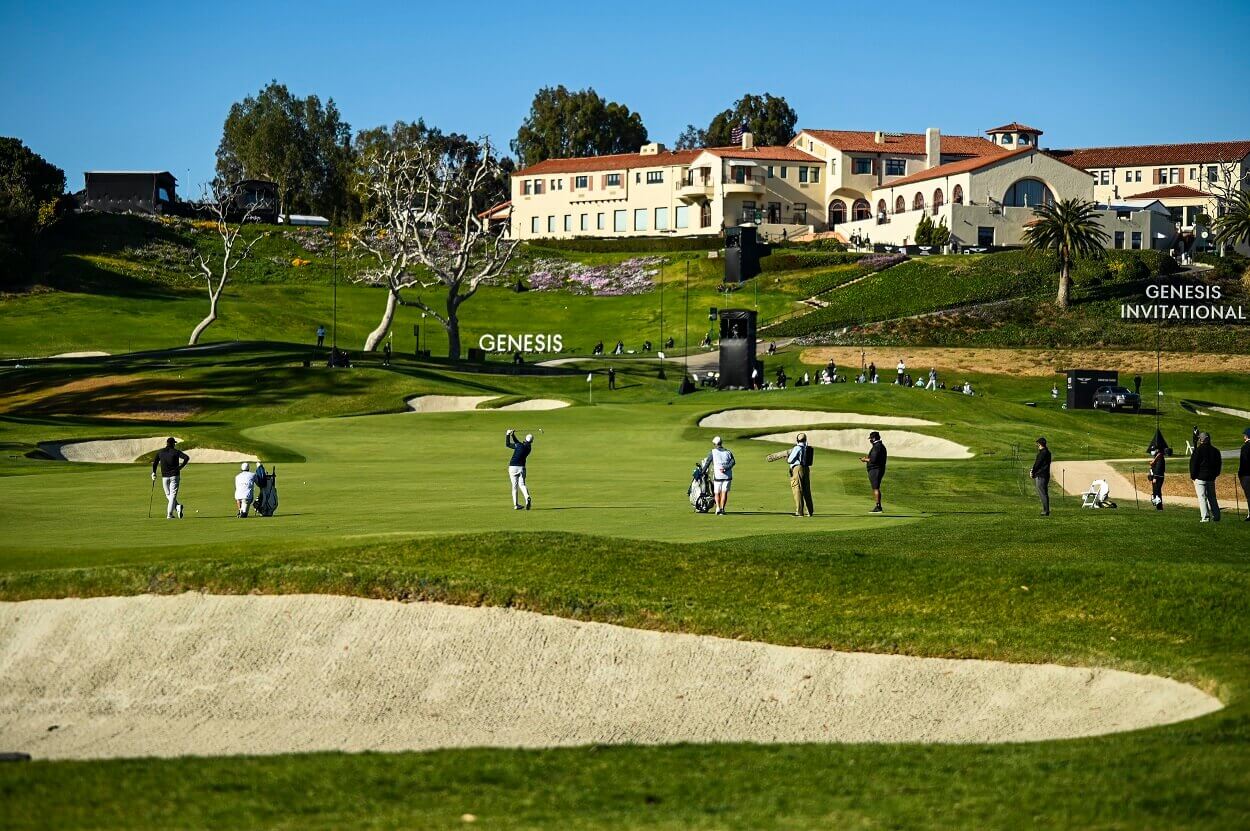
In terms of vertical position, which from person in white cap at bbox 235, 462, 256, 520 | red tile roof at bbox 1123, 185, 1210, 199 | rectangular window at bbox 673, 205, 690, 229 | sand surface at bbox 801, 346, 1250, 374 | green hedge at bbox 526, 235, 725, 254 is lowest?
person in white cap at bbox 235, 462, 256, 520

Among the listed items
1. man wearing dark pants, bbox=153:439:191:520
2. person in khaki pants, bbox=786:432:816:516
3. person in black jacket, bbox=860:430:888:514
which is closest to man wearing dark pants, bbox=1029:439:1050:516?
person in black jacket, bbox=860:430:888:514

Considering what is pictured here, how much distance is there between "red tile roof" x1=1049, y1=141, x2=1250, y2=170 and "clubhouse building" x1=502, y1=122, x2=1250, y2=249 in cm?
15

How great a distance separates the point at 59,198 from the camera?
429 ft

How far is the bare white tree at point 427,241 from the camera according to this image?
306 ft

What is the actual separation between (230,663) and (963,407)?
165 feet

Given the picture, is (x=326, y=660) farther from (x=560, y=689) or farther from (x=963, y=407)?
(x=963, y=407)

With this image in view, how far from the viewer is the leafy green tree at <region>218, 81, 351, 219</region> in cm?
17938

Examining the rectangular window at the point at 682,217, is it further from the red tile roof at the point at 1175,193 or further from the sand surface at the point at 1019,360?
the sand surface at the point at 1019,360

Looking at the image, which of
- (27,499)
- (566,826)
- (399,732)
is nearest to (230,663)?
(399,732)

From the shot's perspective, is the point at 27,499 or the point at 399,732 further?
the point at 27,499

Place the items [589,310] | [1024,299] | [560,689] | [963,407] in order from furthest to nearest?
[589,310], [1024,299], [963,407], [560,689]

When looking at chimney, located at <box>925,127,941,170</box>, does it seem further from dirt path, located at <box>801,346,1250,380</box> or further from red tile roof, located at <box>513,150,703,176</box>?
dirt path, located at <box>801,346,1250,380</box>

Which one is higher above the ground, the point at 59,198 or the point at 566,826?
the point at 59,198

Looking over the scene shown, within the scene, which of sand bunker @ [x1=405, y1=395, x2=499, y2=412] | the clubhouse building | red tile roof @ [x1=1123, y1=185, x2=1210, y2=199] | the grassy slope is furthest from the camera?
red tile roof @ [x1=1123, y1=185, x2=1210, y2=199]
